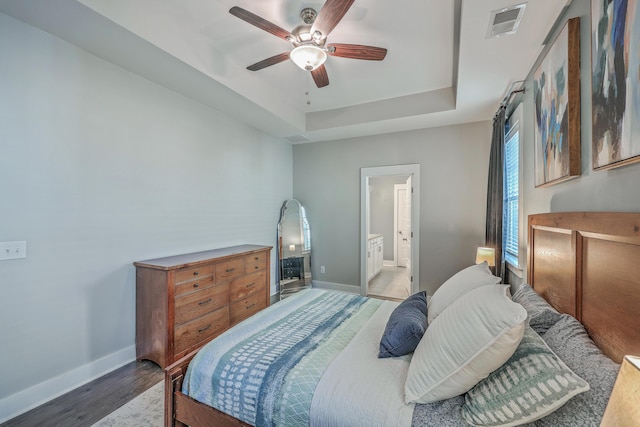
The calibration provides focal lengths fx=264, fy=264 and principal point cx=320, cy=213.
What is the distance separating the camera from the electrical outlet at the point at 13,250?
1.73 meters

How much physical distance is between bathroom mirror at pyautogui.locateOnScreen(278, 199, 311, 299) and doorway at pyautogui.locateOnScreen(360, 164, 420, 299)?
97 cm

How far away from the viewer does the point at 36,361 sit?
1.87 metres

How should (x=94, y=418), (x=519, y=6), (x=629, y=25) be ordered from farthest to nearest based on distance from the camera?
(x=94, y=418) < (x=519, y=6) < (x=629, y=25)

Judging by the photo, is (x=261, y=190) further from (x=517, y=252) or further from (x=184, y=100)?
(x=517, y=252)

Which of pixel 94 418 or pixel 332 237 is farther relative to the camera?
pixel 332 237

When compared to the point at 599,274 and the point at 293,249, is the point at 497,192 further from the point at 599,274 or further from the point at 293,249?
the point at 293,249

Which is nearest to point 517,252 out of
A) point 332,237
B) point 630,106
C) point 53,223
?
point 630,106

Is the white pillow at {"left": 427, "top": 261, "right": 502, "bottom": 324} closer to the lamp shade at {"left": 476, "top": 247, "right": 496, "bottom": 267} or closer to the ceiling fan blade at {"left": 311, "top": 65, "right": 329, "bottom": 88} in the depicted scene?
the lamp shade at {"left": 476, "top": 247, "right": 496, "bottom": 267}

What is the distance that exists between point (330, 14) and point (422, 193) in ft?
9.37

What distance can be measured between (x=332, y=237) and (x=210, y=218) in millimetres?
2057

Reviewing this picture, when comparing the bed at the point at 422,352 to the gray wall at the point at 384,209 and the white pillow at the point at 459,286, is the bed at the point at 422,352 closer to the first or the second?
the white pillow at the point at 459,286

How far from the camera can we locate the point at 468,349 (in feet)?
3.39

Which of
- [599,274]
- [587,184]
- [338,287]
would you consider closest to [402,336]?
[599,274]

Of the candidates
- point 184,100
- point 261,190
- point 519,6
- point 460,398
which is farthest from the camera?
point 261,190
